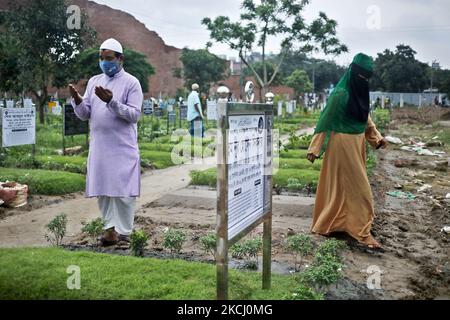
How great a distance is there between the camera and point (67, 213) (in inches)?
270

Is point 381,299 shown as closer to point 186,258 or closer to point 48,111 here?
point 186,258

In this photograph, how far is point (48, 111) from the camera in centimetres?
2895

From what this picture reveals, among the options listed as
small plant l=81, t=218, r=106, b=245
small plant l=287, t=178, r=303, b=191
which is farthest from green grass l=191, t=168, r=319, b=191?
small plant l=81, t=218, r=106, b=245

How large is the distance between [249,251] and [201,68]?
46.6 metres

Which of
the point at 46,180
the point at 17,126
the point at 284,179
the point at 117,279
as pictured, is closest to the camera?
the point at 117,279

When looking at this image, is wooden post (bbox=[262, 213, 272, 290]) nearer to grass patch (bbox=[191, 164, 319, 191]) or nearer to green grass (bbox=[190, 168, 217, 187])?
grass patch (bbox=[191, 164, 319, 191])

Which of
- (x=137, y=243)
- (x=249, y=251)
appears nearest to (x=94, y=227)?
(x=137, y=243)

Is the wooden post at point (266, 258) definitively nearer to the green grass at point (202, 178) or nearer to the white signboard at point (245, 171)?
the white signboard at point (245, 171)

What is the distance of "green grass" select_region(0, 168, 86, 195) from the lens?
311 inches

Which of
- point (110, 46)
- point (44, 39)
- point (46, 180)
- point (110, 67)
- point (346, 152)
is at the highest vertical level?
point (44, 39)

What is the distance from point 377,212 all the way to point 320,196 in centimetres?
178

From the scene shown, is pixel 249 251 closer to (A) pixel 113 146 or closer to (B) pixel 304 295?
(B) pixel 304 295

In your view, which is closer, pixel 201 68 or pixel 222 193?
pixel 222 193
